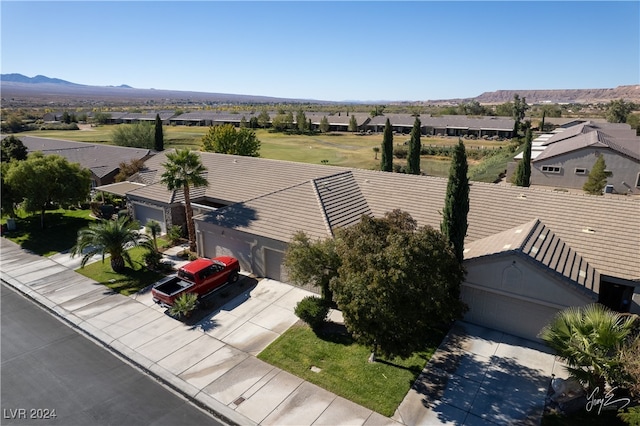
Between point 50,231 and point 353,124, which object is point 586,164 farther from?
point 353,124

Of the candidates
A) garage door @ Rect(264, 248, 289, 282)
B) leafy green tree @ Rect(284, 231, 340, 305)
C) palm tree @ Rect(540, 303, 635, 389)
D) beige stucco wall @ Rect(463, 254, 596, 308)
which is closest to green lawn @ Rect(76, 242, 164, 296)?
garage door @ Rect(264, 248, 289, 282)

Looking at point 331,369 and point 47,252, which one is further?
point 47,252

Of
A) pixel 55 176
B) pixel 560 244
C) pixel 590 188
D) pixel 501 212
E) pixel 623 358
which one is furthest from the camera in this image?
pixel 590 188

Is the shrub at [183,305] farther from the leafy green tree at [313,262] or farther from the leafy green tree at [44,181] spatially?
the leafy green tree at [44,181]

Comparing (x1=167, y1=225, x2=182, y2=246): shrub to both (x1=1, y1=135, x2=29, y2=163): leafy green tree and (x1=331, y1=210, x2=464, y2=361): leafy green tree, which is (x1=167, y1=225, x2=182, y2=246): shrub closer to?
(x1=331, y1=210, x2=464, y2=361): leafy green tree

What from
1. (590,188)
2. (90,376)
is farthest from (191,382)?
(590,188)

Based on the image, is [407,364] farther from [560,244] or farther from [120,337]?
[120,337]
